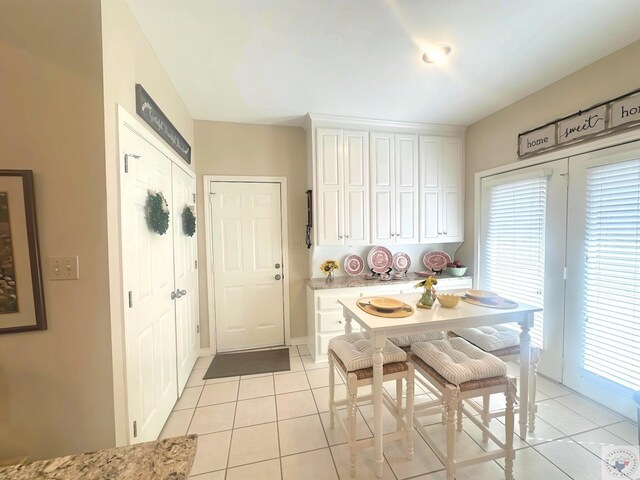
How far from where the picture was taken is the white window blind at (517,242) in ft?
8.07

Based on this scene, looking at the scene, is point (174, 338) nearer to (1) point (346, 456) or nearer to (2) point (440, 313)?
(1) point (346, 456)

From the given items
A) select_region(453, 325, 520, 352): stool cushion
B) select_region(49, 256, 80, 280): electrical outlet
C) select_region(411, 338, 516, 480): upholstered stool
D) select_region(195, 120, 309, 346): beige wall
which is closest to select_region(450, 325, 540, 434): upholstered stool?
select_region(453, 325, 520, 352): stool cushion

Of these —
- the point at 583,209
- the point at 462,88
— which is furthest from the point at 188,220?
the point at 583,209

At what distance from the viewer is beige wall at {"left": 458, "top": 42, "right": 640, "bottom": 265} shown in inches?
74.8

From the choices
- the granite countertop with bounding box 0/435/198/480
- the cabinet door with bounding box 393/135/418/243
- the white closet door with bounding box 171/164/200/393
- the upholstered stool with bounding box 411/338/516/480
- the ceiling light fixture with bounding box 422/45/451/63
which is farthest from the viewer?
the cabinet door with bounding box 393/135/418/243

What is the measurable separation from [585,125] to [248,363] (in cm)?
389

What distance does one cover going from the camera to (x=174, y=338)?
2172 mm

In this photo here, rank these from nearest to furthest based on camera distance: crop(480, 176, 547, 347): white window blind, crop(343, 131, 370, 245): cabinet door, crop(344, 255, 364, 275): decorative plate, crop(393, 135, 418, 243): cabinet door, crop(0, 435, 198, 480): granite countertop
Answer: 1. crop(0, 435, 198, 480): granite countertop
2. crop(480, 176, 547, 347): white window blind
3. crop(343, 131, 370, 245): cabinet door
4. crop(393, 135, 418, 243): cabinet door
5. crop(344, 255, 364, 275): decorative plate

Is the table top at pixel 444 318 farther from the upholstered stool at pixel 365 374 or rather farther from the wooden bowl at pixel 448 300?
the upholstered stool at pixel 365 374

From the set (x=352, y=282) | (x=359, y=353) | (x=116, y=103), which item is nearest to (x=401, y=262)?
(x=352, y=282)

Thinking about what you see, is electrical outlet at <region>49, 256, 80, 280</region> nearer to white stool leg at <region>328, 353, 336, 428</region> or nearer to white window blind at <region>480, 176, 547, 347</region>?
white stool leg at <region>328, 353, 336, 428</region>

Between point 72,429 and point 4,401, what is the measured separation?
1.06ft

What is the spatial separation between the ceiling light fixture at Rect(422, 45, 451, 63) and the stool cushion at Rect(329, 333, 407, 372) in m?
2.11

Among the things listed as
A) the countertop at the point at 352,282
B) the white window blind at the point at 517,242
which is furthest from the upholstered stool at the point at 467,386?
Answer: the white window blind at the point at 517,242
